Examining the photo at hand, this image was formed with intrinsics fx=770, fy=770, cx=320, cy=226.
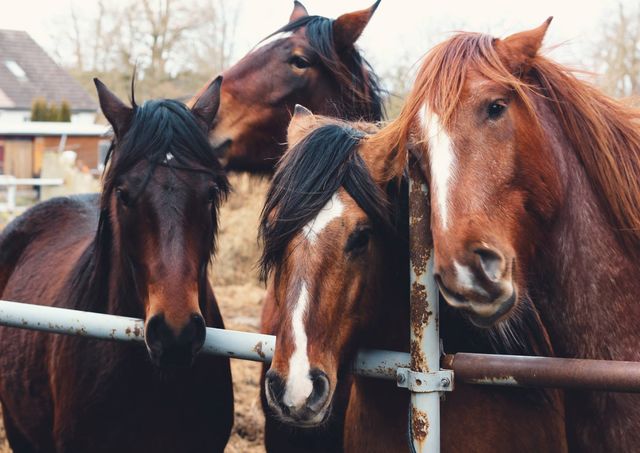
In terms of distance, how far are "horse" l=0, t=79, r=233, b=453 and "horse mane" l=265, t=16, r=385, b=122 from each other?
800 millimetres

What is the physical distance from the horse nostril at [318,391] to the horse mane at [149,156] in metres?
1.14

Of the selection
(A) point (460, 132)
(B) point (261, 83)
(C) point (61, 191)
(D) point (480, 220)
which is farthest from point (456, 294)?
(C) point (61, 191)

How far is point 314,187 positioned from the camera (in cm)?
241

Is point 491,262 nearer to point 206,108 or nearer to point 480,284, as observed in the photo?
point 480,284

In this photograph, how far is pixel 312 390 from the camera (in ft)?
7.06

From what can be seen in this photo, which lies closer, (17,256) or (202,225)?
(202,225)

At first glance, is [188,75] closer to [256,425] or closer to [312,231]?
[256,425]

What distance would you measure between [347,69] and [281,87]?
38cm

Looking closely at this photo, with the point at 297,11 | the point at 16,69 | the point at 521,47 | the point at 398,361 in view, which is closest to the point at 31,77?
the point at 16,69

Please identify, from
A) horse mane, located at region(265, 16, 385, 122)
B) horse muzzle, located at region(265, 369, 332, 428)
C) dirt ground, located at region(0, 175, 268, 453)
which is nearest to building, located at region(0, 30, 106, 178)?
dirt ground, located at region(0, 175, 268, 453)

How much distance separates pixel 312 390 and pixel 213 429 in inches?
52.5

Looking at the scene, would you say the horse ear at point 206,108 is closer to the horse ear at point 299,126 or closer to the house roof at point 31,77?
the horse ear at point 299,126

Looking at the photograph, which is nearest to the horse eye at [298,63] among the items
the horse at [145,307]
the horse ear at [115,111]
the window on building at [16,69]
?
the horse at [145,307]

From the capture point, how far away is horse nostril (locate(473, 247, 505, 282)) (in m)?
1.98
